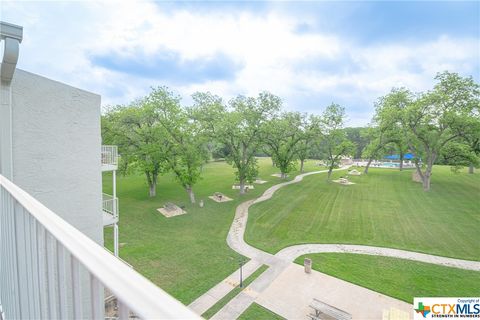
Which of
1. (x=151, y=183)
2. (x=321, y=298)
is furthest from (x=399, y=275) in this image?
(x=151, y=183)

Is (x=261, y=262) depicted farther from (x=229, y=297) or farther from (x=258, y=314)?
(x=258, y=314)

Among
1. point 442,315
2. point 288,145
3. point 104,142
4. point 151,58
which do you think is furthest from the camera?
point 288,145

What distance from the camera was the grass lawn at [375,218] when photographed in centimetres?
1280

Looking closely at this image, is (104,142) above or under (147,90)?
under

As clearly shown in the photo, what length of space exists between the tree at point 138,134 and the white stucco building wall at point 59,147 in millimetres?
11654

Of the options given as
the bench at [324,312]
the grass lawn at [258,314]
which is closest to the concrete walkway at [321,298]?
the grass lawn at [258,314]

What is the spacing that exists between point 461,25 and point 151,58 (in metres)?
19.4

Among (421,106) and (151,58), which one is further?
(421,106)

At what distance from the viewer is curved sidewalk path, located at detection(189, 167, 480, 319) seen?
7946 mm

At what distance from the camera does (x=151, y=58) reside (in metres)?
16.5

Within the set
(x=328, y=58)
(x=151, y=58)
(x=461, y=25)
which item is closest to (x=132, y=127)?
(x=151, y=58)

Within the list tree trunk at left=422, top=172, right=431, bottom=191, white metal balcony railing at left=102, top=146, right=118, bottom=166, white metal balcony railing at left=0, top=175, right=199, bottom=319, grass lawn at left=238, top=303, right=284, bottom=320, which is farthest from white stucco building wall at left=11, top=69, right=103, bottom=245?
tree trunk at left=422, top=172, right=431, bottom=191

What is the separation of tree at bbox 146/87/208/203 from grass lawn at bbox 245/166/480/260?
616cm

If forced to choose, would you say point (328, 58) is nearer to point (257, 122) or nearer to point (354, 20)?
point (354, 20)
